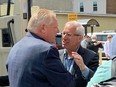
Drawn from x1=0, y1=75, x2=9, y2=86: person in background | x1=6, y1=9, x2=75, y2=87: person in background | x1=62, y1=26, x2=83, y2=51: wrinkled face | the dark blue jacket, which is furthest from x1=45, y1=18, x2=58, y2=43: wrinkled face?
x1=0, y1=75, x2=9, y2=86: person in background

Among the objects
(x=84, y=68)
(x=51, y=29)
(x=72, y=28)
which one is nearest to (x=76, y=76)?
(x=84, y=68)

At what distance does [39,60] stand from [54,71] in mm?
171

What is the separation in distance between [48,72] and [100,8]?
170ft

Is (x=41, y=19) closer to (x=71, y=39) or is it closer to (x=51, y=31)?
(x=51, y=31)

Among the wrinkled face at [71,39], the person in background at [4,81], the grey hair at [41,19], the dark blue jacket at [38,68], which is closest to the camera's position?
the dark blue jacket at [38,68]

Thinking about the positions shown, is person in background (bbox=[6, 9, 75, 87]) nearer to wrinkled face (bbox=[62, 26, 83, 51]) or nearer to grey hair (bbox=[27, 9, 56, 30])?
grey hair (bbox=[27, 9, 56, 30])

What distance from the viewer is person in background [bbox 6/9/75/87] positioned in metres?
3.53

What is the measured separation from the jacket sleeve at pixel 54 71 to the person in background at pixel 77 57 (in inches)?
37.1

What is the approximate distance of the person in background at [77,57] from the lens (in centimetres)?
456

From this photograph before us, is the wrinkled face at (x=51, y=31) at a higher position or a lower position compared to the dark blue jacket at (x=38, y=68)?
higher

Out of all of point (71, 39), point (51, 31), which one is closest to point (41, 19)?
point (51, 31)

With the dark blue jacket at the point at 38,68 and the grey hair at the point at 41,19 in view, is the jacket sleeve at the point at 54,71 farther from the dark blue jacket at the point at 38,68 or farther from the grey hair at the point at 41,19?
the grey hair at the point at 41,19

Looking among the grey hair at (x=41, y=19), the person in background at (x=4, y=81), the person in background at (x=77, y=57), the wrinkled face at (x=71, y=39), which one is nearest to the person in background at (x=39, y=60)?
the grey hair at (x=41, y=19)

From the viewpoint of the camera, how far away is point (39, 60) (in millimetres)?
3539
